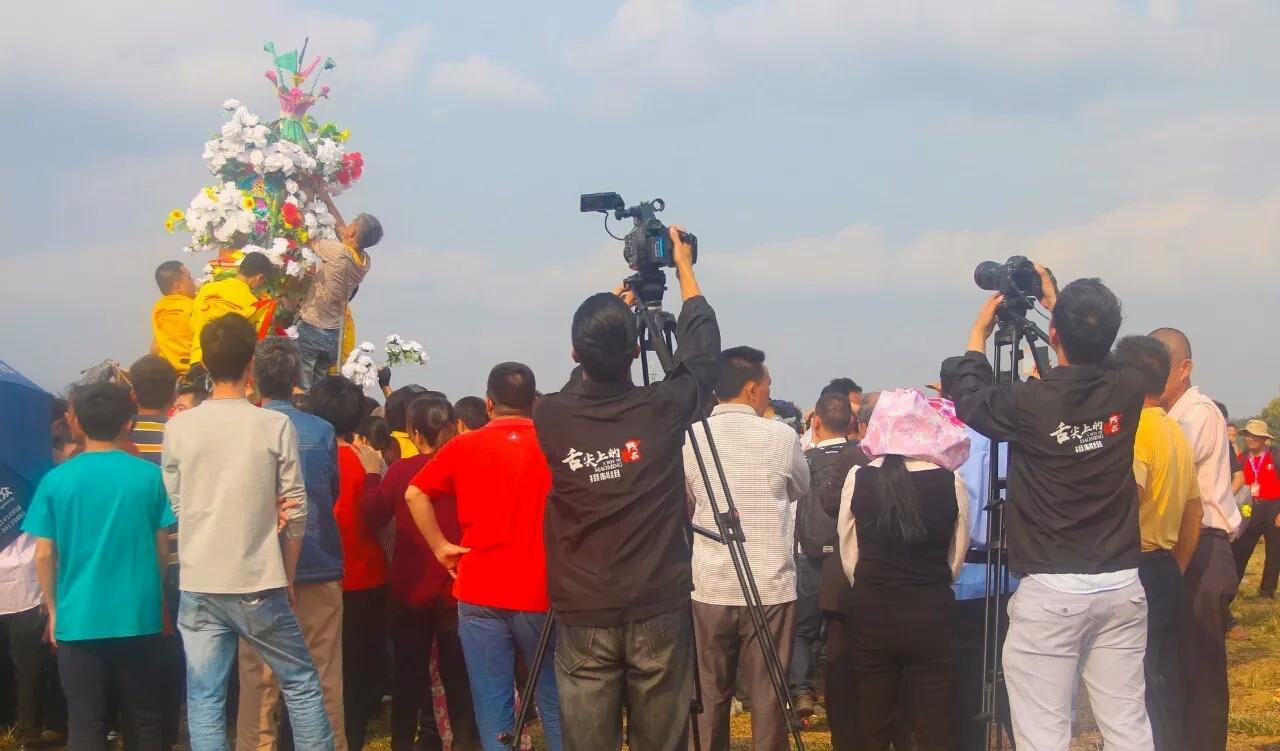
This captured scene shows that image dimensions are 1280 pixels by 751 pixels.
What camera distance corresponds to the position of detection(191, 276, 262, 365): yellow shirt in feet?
25.1

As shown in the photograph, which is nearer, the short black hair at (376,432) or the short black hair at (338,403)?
the short black hair at (338,403)

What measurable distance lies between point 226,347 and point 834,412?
3.90m

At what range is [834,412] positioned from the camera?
7617mm

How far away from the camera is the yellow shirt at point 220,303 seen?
764 cm

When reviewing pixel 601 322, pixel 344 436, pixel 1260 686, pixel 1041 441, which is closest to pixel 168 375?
pixel 344 436

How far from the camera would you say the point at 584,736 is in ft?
13.4

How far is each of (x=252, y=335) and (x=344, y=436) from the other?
1.27 m

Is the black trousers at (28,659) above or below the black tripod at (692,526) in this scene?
below

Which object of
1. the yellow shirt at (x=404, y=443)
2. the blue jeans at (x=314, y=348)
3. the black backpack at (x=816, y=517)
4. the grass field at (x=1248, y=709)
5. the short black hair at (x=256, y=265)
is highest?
the short black hair at (x=256, y=265)

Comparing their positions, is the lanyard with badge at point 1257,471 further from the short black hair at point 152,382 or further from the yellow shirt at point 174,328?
the short black hair at point 152,382

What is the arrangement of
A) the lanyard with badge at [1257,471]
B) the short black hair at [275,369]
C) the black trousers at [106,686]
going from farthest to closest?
the lanyard with badge at [1257,471], the short black hair at [275,369], the black trousers at [106,686]

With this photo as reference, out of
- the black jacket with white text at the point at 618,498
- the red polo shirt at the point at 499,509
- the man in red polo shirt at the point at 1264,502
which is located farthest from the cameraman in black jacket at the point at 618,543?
the man in red polo shirt at the point at 1264,502

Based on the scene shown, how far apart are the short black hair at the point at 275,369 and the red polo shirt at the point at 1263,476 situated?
497 inches

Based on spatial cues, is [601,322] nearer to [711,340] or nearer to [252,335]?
[711,340]
